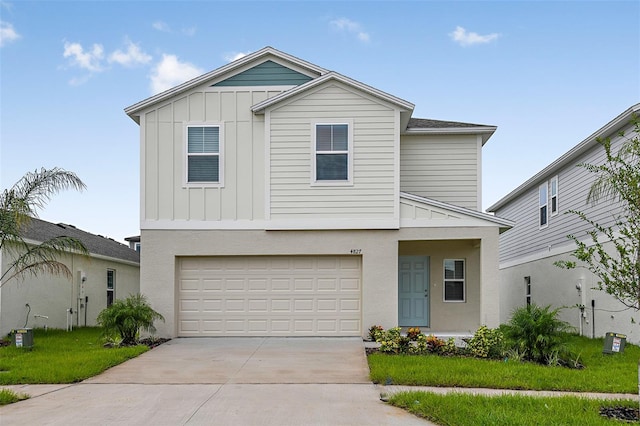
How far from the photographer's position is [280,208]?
603 inches

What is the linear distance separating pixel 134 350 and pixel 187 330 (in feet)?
8.95

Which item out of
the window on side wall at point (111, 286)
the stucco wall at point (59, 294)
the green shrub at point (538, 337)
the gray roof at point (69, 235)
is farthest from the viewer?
the window on side wall at point (111, 286)

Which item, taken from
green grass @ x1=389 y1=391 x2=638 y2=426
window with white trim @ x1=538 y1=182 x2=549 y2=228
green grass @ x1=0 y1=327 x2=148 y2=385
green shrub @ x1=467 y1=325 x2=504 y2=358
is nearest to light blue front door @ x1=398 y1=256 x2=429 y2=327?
green shrub @ x1=467 y1=325 x2=504 y2=358

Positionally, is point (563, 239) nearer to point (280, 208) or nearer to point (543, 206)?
point (543, 206)

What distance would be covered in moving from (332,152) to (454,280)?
5224 mm

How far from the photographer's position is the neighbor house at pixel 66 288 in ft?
54.0

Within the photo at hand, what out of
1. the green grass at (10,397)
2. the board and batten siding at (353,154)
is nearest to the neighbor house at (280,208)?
the board and batten siding at (353,154)

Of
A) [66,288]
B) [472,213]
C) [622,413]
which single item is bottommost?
[622,413]

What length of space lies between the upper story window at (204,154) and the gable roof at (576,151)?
8705mm

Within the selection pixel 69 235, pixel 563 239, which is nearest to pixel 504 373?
pixel 563 239

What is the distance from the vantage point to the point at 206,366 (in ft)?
37.9

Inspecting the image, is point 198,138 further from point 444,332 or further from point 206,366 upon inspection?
point 444,332

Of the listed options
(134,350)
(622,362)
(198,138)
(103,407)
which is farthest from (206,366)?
(622,362)

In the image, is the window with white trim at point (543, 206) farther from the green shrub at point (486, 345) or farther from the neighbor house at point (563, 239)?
the green shrub at point (486, 345)
